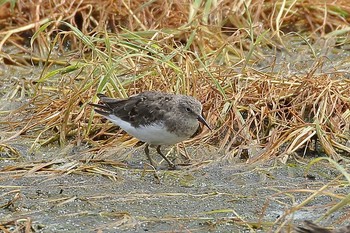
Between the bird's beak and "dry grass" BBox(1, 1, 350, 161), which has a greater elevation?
the bird's beak

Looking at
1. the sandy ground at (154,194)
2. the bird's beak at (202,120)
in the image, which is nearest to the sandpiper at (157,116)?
the bird's beak at (202,120)

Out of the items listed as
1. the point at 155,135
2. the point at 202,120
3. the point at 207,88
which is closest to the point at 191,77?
the point at 207,88

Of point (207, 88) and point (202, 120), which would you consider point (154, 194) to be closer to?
point (202, 120)

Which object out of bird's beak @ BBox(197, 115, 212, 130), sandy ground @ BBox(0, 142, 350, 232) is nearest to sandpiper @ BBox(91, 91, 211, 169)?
bird's beak @ BBox(197, 115, 212, 130)

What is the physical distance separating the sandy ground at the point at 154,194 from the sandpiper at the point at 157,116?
26cm

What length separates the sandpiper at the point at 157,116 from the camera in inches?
291

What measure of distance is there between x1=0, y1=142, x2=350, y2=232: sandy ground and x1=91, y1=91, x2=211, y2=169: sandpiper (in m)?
0.26

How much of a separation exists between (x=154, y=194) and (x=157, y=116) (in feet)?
3.29

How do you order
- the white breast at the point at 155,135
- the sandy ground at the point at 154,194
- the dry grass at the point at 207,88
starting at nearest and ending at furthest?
the sandy ground at the point at 154,194 < the white breast at the point at 155,135 < the dry grass at the point at 207,88

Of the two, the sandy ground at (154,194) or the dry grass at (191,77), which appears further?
the dry grass at (191,77)

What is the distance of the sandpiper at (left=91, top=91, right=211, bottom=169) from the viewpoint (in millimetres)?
7383

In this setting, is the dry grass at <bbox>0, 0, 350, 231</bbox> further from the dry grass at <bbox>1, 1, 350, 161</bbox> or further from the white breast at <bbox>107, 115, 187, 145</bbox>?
the white breast at <bbox>107, 115, 187, 145</bbox>

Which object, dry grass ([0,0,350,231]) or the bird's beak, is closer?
the bird's beak

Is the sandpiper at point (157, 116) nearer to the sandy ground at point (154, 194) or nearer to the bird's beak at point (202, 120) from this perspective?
the bird's beak at point (202, 120)
